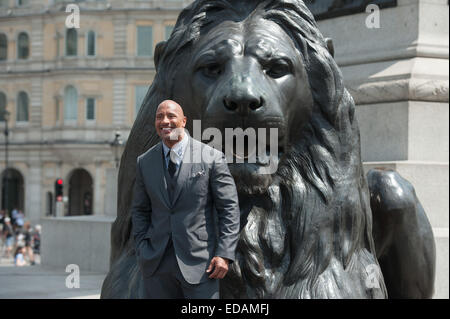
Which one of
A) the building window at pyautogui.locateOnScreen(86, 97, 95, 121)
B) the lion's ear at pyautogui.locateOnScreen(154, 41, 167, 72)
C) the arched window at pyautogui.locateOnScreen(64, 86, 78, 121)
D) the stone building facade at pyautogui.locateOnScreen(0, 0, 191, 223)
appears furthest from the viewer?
the arched window at pyautogui.locateOnScreen(64, 86, 78, 121)

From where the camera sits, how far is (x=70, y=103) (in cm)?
4603

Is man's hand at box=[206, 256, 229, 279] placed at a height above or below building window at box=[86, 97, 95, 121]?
below

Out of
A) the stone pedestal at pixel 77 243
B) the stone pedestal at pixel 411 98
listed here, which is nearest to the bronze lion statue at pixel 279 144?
the stone pedestal at pixel 411 98

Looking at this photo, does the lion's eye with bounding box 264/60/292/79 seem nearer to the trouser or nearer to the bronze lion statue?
the bronze lion statue

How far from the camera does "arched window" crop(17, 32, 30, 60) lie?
154ft

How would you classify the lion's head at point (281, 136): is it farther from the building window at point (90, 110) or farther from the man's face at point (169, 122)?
the building window at point (90, 110)

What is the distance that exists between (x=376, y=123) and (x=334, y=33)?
1123 millimetres

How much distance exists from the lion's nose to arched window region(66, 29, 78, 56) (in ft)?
144

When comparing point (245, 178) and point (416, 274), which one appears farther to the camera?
point (416, 274)

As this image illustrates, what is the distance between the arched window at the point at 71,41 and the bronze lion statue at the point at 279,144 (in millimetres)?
43506

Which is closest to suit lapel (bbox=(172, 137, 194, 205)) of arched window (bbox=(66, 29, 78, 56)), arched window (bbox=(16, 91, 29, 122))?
arched window (bbox=(66, 29, 78, 56))

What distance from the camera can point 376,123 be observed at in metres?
6.05
